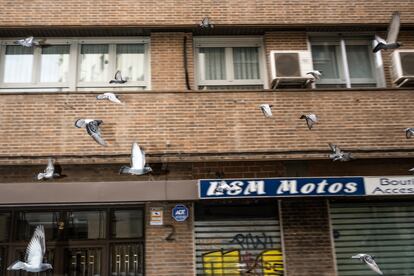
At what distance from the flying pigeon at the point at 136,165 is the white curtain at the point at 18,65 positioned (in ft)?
9.74

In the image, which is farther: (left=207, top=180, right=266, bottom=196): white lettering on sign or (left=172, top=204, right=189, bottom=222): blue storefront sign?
(left=172, top=204, right=189, bottom=222): blue storefront sign

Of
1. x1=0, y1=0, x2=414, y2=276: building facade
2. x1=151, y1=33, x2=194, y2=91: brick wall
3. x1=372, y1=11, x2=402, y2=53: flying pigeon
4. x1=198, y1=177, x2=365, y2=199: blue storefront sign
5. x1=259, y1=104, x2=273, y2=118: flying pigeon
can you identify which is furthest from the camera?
x1=151, y1=33, x2=194, y2=91: brick wall

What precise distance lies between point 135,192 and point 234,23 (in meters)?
3.93

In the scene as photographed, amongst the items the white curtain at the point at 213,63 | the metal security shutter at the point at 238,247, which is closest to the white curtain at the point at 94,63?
the white curtain at the point at 213,63

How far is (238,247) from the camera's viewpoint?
9.18 meters

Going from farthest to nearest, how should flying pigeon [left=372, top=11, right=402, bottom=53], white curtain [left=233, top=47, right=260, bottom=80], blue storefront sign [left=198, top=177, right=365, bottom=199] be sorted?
white curtain [left=233, top=47, right=260, bottom=80], flying pigeon [left=372, top=11, right=402, bottom=53], blue storefront sign [left=198, top=177, right=365, bottom=199]

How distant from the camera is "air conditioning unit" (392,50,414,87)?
962 centimetres

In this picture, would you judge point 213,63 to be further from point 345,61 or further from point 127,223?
point 127,223

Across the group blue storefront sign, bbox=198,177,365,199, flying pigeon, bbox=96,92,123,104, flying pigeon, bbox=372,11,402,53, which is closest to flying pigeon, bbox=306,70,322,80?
flying pigeon, bbox=372,11,402,53

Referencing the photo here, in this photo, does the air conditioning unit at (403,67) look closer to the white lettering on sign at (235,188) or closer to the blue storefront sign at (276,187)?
the blue storefront sign at (276,187)

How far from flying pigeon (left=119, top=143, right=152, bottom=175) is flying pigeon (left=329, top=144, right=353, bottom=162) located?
130 inches

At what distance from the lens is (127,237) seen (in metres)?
9.26

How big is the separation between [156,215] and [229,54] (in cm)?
367

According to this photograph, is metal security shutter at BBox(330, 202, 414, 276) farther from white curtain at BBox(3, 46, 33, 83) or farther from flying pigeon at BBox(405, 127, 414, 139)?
white curtain at BBox(3, 46, 33, 83)
